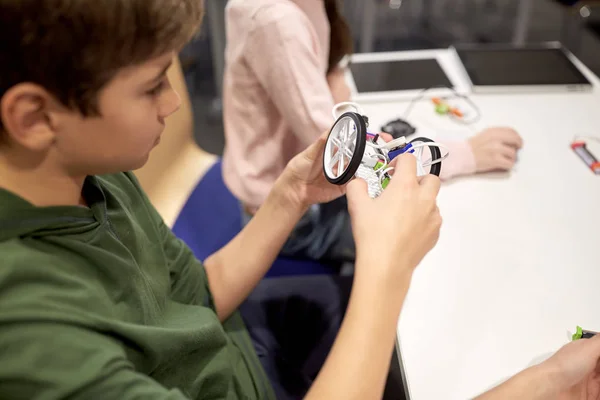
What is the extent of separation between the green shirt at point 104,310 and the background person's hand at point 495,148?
1.80 ft

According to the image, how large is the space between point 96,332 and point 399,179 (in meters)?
0.36

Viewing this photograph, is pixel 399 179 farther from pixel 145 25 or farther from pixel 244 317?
pixel 244 317

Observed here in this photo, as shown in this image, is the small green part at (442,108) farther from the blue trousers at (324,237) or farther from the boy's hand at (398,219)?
the boy's hand at (398,219)

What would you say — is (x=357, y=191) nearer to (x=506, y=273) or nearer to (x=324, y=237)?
(x=506, y=273)

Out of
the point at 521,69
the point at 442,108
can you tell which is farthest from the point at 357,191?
the point at 521,69

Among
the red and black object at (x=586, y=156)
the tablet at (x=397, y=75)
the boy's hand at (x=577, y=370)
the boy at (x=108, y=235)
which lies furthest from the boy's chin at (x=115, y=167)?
the red and black object at (x=586, y=156)

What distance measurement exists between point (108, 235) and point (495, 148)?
69 centimetres

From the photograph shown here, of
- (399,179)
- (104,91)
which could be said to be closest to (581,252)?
(399,179)

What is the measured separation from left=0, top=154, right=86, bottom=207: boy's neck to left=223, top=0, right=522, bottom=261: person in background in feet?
1.49

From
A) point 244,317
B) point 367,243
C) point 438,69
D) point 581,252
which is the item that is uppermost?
point 438,69

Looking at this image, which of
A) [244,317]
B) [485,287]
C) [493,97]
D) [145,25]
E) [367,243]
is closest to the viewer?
[145,25]

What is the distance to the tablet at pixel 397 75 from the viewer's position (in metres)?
1.15

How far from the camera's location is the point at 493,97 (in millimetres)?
1131

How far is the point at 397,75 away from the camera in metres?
1.18
